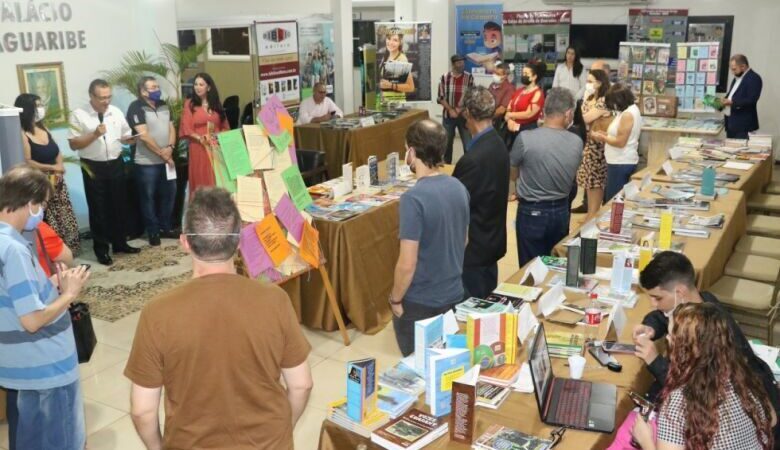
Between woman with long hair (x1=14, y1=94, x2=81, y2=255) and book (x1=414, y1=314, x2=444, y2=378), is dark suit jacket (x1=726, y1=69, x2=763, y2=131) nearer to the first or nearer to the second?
woman with long hair (x1=14, y1=94, x2=81, y2=255)

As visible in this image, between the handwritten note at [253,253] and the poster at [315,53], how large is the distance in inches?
200

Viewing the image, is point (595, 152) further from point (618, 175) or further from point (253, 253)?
point (253, 253)

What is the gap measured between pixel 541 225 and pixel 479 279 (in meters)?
0.69

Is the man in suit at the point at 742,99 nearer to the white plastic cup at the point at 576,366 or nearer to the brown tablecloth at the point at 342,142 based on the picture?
the brown tablecloth at the point at 342,142

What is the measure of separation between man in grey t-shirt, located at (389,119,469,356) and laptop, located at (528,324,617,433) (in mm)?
685

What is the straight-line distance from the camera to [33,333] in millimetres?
2777

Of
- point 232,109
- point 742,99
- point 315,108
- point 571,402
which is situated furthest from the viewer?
point 232,109

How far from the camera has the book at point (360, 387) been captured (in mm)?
2457

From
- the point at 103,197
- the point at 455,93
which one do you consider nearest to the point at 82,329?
the point at 103,197

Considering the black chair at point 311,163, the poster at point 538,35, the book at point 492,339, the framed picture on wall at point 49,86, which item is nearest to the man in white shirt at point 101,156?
the framed picture on wall at point 49,86

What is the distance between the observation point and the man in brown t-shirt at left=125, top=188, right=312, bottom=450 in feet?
6.30

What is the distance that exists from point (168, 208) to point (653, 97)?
6.34 meters

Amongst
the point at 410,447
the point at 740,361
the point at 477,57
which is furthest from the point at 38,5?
the point at 477,57

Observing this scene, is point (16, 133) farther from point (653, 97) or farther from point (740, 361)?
Result: point (653, 97)
